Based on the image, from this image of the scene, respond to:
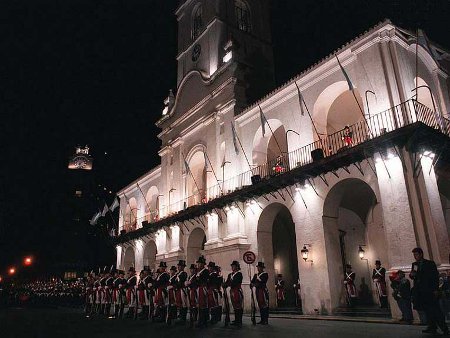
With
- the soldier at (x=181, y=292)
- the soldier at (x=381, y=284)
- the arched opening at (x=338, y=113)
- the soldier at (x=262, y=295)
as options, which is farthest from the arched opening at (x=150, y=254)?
the soldier at (x=262, y=295)

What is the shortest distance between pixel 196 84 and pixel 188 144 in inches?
181

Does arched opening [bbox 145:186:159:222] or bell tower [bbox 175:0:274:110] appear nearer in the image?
bell tower [bbox 175:0:274:110]

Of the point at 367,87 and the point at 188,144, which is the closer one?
the point at 367,87

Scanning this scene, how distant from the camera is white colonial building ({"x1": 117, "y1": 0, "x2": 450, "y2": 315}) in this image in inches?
595

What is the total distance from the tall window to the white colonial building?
115 millimetres

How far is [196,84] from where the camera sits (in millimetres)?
29656

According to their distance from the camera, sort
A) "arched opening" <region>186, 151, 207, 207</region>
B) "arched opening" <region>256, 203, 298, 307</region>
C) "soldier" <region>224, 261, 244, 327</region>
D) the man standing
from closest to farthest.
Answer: the man standing → "soldier" <region>224, 261, 244, 327</region> → "arched opening" <region>256, 203, 298, 307</region> → "arched opening" <region>186, 151, 207, 207</region>

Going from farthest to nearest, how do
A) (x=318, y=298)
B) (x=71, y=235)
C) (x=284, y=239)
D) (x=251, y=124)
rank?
1. (x=71, y=235)
2. (x=284, y=239)
3. (x=251, y=124)
4. (x=318, y=298)

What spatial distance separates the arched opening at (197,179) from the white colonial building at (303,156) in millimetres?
104

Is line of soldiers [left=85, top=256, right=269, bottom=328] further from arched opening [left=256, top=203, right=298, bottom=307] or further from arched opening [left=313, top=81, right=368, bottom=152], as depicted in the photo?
arched opening [left=256, top=203, right=298, bottom=307]

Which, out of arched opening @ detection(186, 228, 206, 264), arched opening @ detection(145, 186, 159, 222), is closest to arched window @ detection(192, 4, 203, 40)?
arched opening @ detection(145, 186, 159, 222)

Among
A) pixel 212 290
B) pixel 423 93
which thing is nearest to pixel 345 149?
pixel 423 93

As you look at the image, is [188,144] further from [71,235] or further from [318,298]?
[71,235]

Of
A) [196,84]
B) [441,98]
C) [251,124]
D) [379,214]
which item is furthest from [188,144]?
[441,98]
